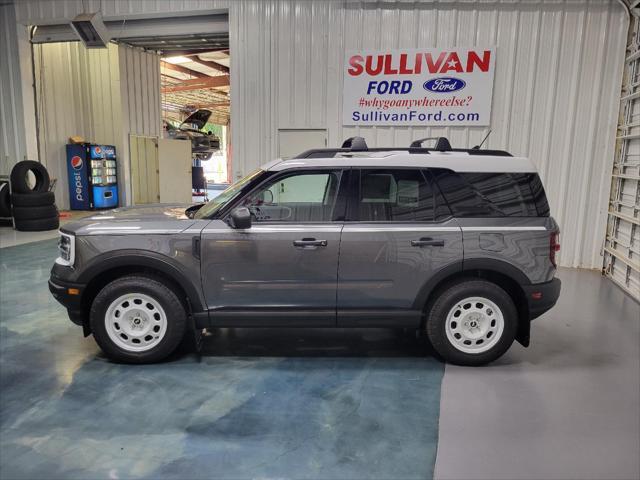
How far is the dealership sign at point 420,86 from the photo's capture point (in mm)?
7273

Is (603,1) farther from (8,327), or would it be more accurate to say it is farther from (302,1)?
(8,327)

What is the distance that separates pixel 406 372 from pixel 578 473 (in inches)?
55.2

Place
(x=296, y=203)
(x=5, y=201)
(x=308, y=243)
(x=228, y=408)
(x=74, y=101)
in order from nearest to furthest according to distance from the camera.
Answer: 1. (x=228, y=408)
2. (x=308, y=243)
3. (x=296, y=203)
4. (x=5, y=201)
5. (x=74, y=101)

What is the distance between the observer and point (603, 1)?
694cm

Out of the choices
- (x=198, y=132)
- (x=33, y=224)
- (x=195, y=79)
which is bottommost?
(x=33, y=224)

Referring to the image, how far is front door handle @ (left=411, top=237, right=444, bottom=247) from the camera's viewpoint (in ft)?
11.9

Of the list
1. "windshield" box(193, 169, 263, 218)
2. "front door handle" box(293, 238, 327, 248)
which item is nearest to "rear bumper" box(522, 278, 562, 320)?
"front door handle" box(293, 238, 327, 248)

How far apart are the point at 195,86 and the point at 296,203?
1723cm

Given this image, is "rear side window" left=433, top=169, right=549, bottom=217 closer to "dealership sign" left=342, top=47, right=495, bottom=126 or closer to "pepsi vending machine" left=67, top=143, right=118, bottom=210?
"dealership sign" left=342, top=47, right=495, bottom=126

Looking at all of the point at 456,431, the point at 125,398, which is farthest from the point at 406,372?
the point at 125,398

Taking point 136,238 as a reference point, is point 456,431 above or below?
below

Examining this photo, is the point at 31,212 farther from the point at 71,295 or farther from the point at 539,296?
the point at 539,296

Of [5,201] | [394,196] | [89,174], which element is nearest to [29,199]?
[5,201]

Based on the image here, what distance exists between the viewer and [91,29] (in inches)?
334
